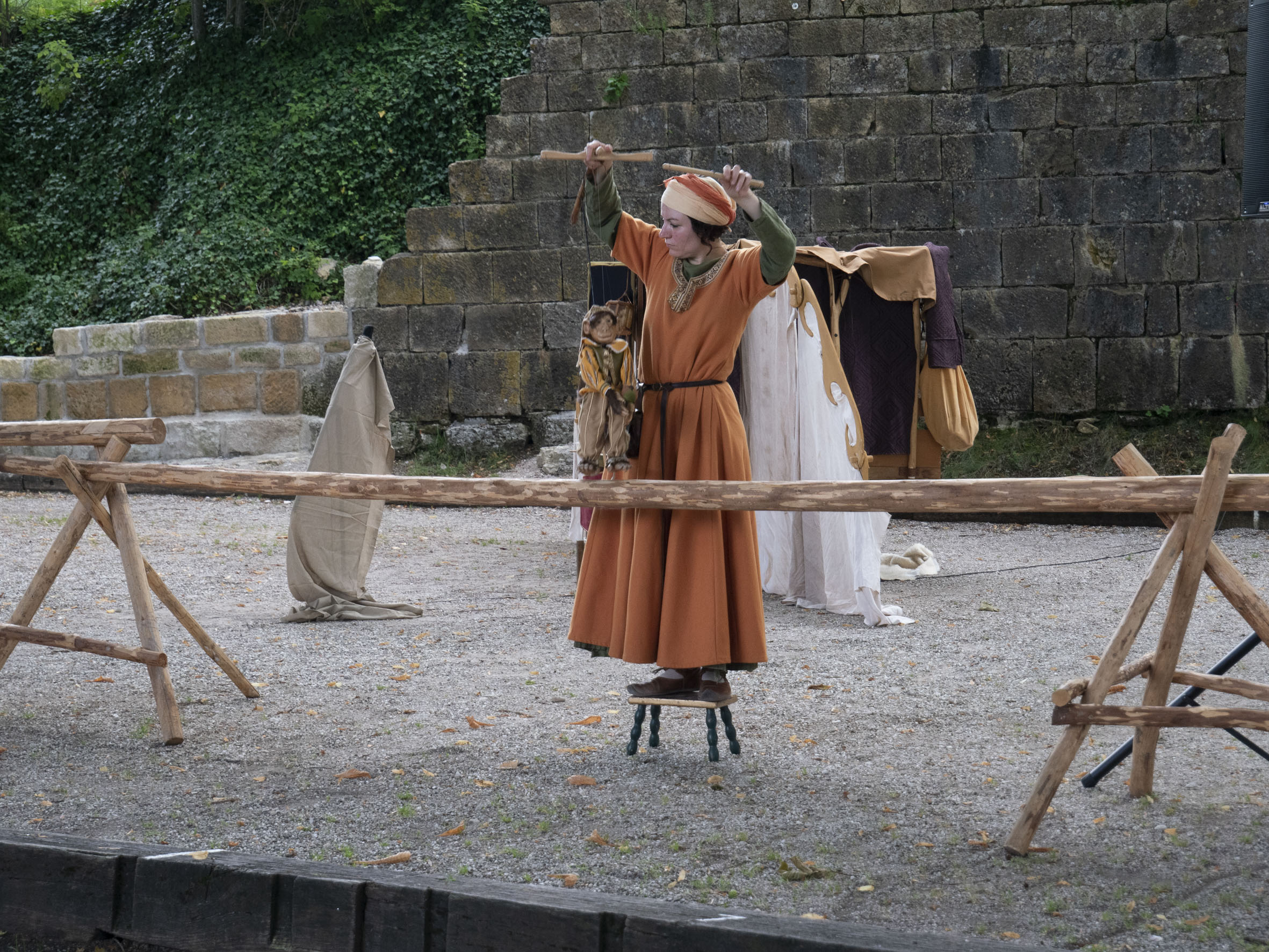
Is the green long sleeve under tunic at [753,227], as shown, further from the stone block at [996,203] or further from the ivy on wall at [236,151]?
the ivy on wall at [236,151]

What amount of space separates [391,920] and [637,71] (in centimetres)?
1017

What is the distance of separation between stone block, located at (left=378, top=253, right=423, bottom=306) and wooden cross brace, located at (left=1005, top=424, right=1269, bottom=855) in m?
9.65

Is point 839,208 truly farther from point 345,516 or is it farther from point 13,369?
point 13,369

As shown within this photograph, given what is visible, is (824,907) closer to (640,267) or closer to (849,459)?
(640,267)

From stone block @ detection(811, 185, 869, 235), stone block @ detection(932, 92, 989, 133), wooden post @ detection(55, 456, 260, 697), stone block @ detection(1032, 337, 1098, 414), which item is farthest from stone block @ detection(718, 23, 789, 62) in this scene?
wooden post @ detection(55, 456, 260, 697)

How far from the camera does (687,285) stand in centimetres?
404

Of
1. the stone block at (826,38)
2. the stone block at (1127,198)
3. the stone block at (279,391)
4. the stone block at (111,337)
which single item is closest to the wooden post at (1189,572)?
the stone block at (1127,198)

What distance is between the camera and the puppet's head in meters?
4.03

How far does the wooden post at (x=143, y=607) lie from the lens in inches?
173

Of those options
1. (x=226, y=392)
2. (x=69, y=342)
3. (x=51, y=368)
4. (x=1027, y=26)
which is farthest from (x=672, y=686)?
(x=51, y=368)

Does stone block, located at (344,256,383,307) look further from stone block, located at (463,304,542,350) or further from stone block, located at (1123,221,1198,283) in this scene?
stone block, located at (1123,221,1198,283)

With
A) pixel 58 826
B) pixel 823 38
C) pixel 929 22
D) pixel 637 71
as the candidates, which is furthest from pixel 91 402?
pixel 58 826

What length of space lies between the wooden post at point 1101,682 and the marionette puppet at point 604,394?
5.13 feet

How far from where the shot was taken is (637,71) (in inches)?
463
